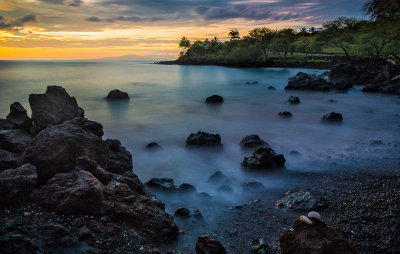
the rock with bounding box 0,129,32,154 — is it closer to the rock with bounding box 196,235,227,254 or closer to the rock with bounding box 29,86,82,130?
the rock with bounding box 29,86,82,130

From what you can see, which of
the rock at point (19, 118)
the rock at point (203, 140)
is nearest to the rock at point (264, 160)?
the rock at point (203, 140)

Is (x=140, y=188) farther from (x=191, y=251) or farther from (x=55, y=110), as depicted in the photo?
(x=55, y=110)

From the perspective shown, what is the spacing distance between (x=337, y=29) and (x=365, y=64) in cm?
2984

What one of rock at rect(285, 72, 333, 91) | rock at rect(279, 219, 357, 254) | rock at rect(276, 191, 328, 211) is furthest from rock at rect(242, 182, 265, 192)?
rock at rect(285, 72, 333, 91)

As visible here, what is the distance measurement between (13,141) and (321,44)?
6944 cm

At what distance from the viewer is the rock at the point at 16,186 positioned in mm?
4160

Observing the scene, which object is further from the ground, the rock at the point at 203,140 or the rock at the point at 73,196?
the rock at the point at 73,196

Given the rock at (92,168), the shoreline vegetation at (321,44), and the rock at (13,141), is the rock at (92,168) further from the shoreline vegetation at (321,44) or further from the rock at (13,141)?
the shoreline vegetation at (321,44)

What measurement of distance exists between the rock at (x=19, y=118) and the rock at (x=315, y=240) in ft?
25.7

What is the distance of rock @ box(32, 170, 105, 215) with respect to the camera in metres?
4.42

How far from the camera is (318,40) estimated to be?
6266 centimetres

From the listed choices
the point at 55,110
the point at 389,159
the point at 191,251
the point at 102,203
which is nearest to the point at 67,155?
the point at 102,203

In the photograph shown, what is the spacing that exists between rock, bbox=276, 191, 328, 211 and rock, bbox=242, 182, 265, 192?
0.97 metres

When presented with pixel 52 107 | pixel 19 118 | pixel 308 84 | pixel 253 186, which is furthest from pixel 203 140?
pixel 308 84
